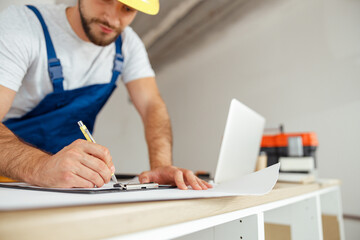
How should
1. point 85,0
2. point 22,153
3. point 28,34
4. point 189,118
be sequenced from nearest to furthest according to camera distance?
1. point 22,153
2. point 28,34
3. point 85,0
4. point 189,118

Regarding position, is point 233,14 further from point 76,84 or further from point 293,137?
point 76,84

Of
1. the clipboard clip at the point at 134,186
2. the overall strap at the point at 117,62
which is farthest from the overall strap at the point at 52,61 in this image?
the clipboard clip at the point at 134,186

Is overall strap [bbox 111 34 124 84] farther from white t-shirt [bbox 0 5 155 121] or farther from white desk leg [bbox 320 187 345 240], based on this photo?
white desk leg [bbox 320 187 345 240]

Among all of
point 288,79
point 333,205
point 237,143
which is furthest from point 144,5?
point 288,79

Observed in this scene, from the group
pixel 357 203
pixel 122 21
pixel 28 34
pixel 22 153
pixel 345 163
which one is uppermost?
pixel 122 21

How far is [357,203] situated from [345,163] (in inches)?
13.5

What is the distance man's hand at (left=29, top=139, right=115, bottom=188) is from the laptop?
1.50ft

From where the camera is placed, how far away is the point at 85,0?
1.20 meters

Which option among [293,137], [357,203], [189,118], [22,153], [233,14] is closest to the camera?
[22,153]

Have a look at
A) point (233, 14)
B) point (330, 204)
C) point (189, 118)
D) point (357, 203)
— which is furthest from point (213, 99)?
point (330, 204)

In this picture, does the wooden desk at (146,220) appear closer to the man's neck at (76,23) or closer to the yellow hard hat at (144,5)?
the yellow hard hat at (144,5)

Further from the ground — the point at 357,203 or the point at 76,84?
the point at 76,84

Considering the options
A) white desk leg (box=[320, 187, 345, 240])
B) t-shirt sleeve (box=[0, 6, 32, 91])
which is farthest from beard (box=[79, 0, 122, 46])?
white desk leg (box=[320, 187, 345, 240])

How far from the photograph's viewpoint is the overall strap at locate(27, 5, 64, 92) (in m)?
1.14
